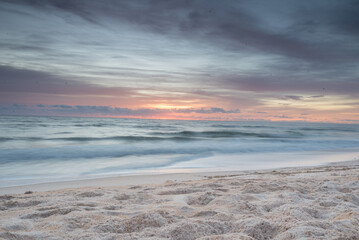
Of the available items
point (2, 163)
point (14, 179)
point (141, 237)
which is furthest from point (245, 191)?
point (2, 163)

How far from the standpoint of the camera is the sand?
205cm

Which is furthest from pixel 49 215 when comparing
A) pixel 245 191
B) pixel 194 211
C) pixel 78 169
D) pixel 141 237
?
pixel 78 169

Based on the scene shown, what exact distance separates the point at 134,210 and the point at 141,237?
2.85ft

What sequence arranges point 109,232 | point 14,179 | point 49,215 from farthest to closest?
point 14,179
point 49,215
point 109,232

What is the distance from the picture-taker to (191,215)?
258cm

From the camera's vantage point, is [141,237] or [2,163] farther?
[2,163]

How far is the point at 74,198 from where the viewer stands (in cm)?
339

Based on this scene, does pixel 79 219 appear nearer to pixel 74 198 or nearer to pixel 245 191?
pixel 74 198

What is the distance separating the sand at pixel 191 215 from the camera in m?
2.05

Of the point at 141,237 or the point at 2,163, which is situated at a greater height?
the point at 141,237

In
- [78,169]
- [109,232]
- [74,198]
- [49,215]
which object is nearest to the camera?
[109,232]

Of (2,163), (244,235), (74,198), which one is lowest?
(2,163)

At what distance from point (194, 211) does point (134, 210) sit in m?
0.69

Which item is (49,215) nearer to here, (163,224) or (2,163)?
(163,224)
